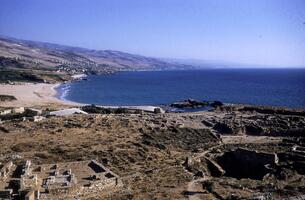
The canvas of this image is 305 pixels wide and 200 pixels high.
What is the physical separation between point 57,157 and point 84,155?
2099 mm

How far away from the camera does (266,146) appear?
41719mm

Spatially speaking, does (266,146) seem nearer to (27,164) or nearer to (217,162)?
(217,162)

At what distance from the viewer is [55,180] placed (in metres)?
26.5

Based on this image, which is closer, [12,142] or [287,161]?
[287,161]

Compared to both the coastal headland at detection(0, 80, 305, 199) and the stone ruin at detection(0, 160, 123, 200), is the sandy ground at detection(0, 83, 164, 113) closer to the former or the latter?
the coastal headland at detection(0, 80, 305, 199)

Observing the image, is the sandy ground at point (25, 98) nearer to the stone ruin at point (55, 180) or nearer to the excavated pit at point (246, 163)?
the excavated pit at point (246, 163)

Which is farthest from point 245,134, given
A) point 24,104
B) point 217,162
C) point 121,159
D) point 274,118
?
point 24,104

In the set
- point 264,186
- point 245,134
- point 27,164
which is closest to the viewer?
point 264,186

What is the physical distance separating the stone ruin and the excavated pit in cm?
1077

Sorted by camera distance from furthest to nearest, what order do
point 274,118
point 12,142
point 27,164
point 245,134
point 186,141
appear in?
point 274,118 → point 245,134 → point 186,141 → point 12,142 → point 27,164

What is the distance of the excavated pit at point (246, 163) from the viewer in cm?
3393

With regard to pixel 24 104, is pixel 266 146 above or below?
Answer: above

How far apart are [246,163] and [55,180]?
52.3 ft

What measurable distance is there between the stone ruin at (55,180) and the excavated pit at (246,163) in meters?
10.8
